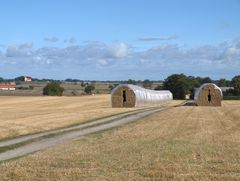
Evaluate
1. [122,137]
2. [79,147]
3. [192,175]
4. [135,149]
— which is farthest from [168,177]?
[122,137]

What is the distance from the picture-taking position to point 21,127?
33750mm

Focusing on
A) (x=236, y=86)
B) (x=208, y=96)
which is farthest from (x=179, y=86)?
(x=208, y=96)

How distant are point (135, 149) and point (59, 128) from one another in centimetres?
1530

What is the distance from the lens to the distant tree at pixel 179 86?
488ft

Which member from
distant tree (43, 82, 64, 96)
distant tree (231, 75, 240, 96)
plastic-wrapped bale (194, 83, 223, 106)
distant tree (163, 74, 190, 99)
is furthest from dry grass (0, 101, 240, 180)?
distant tree (43, 82, 64, 96)

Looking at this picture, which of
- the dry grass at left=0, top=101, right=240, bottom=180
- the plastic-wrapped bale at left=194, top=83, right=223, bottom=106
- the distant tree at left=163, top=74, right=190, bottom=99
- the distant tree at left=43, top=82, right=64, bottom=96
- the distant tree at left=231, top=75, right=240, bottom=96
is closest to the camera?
the dry grass at left=0, top=101, right=240, bottom=180

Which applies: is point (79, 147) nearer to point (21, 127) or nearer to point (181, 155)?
point (181, 155)

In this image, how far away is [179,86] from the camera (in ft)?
490

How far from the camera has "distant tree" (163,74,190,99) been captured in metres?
149

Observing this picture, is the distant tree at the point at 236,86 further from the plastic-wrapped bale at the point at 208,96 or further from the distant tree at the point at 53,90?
the plastic-wrapped bale at the point at 208,96

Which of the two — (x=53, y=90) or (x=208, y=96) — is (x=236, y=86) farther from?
(x=208, y=96)

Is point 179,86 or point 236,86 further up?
point 179,86

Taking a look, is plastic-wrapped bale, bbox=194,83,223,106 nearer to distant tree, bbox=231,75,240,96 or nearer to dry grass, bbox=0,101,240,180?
dry grass, bbox=0,101,240,180

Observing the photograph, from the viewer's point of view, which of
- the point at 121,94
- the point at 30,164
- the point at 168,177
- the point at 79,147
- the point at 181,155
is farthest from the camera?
the point at 121,94
